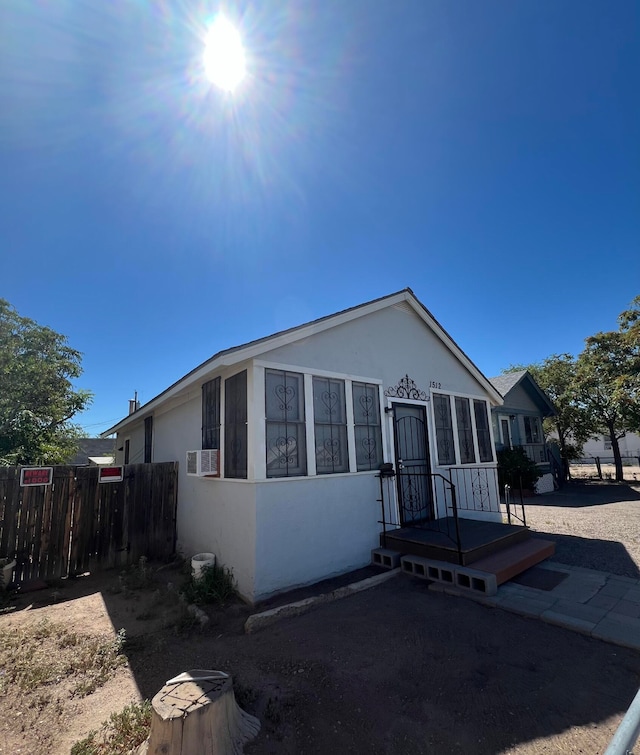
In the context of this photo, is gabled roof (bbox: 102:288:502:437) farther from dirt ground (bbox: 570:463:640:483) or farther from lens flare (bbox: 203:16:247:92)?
dirt ground (bbox: 570:463:640:483)

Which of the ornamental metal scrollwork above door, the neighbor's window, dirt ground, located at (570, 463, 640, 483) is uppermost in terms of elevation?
the ornamental metal scrollwork above door

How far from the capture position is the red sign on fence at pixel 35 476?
538 cm

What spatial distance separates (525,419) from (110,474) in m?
15.7

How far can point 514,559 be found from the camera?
483 cm

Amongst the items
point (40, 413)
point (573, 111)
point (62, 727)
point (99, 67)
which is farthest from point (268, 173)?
point (40, 413)

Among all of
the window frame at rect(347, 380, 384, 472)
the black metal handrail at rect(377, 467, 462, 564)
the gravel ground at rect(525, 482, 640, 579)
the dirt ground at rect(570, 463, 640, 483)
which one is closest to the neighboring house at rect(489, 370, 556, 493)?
the gravel ground at rect(525, 482, 640, 579)

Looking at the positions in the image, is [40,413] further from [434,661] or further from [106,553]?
[434,661]

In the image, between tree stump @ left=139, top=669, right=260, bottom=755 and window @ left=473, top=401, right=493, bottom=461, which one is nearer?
tree stump @ left=139, top=669, right=260, bottom=755

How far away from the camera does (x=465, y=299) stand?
10.7 meters

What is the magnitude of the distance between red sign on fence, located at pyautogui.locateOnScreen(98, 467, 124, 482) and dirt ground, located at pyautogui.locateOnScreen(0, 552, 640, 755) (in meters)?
2.29

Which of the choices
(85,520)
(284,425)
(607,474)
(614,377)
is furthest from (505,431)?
(85,520)

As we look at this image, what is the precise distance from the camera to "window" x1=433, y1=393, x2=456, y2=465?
7.05 metres

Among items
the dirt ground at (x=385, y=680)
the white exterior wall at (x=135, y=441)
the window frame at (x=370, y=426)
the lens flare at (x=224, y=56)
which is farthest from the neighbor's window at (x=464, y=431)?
the white exterior wall at (x=135, y=441)

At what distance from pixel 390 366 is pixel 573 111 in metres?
5.66
